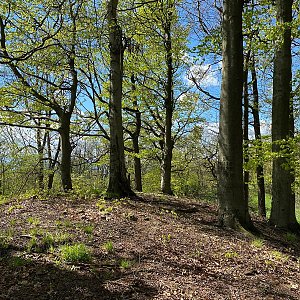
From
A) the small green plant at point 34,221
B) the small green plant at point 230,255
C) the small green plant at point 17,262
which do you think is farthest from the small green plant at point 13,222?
the small green plant at point 230,255

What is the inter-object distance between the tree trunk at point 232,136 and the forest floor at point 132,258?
0.50 m

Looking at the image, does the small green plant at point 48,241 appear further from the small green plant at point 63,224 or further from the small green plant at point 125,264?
the small green plant at point 125,264

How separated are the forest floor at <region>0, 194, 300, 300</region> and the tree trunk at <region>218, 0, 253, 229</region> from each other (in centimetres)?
50

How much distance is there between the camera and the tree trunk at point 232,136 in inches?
267

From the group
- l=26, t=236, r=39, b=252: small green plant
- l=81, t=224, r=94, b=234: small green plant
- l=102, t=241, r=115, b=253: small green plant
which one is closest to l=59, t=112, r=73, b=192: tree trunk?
l=81, t=224, r=94, b=234: small green plant

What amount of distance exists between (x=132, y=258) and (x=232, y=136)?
11.7 feet

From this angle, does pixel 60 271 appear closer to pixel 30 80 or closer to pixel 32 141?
pixel 30 80

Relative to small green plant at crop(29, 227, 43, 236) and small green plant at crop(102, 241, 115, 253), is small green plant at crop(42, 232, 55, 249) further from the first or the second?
small green plant at crop(102, 241, 115, 253)

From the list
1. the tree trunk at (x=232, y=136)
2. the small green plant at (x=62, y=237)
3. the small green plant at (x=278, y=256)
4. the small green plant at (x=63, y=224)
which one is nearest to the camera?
the small green plant at (x=62, y=237)

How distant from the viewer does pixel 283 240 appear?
7.38 meters

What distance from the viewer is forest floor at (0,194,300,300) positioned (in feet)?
12.1

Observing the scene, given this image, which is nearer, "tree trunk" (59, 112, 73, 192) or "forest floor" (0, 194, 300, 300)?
"forest floor" (0, 194, 300, 300)

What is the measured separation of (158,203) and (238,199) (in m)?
2.78

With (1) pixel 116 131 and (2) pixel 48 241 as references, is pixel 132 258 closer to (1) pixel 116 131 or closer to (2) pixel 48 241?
(2) pixel 48 241
